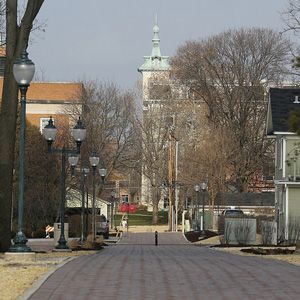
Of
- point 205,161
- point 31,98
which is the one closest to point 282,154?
point 205,161

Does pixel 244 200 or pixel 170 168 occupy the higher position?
pixel 170 168

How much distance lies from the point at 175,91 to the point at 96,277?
60769 millimetres

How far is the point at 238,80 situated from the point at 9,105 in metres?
47.8

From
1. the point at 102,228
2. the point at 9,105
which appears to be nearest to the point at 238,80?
the point at 102,228

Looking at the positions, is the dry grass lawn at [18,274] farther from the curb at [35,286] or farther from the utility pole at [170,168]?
the utility pole at [170,168]

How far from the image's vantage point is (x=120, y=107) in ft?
251

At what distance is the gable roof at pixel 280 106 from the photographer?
151ft

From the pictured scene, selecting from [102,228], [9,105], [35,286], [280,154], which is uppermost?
[280,154]

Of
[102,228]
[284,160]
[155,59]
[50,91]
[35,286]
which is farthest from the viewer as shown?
[155,59]

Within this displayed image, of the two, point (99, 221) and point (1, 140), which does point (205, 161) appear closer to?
point (99, 221)

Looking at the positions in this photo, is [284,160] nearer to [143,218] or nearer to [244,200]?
[244,200]

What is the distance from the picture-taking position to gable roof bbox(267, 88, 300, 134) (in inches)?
1817

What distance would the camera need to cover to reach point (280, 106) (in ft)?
155

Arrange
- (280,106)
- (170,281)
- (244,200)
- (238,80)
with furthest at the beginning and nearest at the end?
(238,80) < (244,200) < (280,106) < (170,281)
